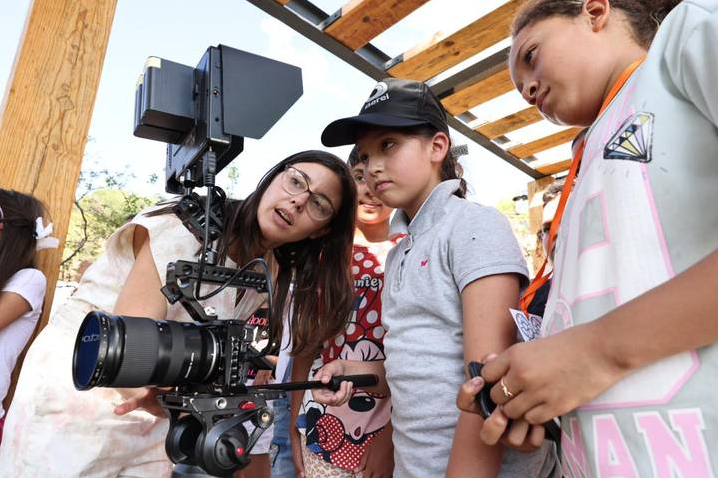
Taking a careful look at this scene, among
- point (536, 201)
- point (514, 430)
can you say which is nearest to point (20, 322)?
point (514, 430)

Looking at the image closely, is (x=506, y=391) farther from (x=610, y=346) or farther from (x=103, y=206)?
(x=103, y=206)

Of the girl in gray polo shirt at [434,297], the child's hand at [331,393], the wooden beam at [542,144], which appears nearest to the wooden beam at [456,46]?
the wooden beam at [542,144]

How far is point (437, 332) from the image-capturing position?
1.03 metres

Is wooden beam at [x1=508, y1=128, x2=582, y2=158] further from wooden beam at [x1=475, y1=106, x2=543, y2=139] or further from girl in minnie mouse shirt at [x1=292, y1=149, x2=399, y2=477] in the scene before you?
girl in minnie mouse shirt at [x1=292, y1=149, x2=399, y2=477]

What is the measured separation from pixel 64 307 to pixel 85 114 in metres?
0.92

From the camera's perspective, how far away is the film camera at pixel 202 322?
861 mm

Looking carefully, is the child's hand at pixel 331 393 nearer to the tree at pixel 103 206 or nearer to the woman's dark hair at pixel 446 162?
the woman's dark hair at pixel 446 162

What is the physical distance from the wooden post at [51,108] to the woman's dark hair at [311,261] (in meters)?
0.77

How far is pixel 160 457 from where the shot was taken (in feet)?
4.45

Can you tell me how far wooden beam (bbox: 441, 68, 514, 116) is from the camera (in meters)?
2.57

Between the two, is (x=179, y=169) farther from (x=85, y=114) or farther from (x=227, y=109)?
(x=85, y=114)

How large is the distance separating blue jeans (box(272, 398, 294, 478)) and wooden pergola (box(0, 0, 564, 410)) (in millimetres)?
949

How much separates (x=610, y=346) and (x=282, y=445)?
5.43 feet

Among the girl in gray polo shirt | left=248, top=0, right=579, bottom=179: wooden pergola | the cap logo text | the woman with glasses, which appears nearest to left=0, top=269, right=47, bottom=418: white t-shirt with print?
the woman with glasses
